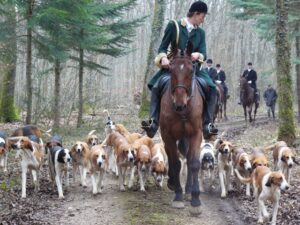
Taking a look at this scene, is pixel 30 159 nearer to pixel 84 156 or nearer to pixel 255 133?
pixel 84 156

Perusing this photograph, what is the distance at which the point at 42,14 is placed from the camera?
1414 centimetres

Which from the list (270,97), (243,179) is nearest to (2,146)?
(243,179)

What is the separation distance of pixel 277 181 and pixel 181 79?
2.27 m

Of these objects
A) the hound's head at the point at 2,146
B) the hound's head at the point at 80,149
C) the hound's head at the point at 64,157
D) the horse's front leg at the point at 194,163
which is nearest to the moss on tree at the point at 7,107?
the hound's head at the point at 2,146

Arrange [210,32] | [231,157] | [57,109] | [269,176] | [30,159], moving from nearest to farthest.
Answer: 1. [269,176]
2. [30,159]
3. [231,157]
4. [57,109]
5. [210,32]

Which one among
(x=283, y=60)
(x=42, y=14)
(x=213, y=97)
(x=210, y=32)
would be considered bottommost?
(x=213, y=97)

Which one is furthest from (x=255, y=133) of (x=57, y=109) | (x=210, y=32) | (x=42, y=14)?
(x=210, y=32)

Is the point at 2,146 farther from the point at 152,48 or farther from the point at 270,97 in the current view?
the point at 270,97

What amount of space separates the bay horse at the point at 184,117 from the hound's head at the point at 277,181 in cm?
117

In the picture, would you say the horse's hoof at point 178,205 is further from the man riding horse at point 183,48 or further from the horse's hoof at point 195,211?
the man riding horse at point 183,48

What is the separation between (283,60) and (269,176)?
21.8 feet

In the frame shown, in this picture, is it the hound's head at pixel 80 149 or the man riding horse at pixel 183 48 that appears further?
the hound's head at pixel 80 149

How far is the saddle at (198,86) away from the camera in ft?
27.7

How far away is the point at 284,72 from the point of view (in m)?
14.1
